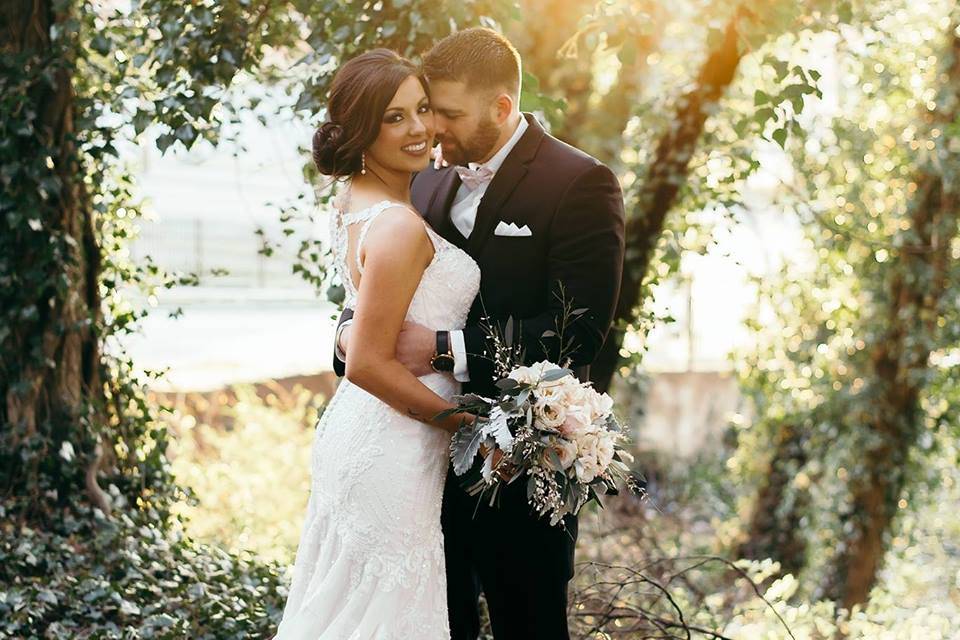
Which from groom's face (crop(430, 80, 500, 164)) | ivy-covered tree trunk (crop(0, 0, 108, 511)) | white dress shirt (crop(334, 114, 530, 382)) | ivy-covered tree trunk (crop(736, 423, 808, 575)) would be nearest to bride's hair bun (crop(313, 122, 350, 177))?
groom's face (crop(430, 80, 500, 164))

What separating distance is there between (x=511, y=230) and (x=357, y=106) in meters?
0.45

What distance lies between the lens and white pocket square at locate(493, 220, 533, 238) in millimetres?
2707

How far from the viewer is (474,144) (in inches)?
110

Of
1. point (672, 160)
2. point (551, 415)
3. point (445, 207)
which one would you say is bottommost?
point (551, 415)

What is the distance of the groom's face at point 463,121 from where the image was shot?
276 centimetres

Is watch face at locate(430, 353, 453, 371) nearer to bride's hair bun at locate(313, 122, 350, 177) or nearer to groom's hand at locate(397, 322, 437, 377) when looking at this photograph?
groom's hand at locate(397, 322, 437, 377)

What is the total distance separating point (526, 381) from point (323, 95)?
1.85 metres

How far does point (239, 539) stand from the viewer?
564cm

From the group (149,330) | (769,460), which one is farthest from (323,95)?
(149,330)

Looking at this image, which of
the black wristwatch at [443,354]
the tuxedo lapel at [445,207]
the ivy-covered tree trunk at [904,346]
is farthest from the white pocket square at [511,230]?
the ivy-covered tree trunk at [904,346]

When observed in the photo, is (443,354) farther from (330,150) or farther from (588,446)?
(330,150)

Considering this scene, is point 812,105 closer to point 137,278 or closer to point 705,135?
point 705,135

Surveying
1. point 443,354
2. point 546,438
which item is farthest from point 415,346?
point 546,438

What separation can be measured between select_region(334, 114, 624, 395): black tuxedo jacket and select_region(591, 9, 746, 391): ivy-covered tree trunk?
2.07 metres
